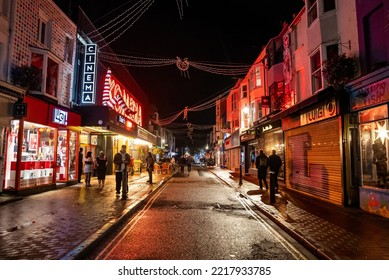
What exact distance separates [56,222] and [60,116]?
307 inches

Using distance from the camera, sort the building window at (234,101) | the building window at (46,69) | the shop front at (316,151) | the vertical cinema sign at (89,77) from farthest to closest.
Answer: the building window at (234,101), the vertical cinema sign at (89,77), the building window at (46,69), the shop front at (316,151)

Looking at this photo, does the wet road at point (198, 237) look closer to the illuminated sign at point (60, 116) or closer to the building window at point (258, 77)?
the illuminated sign at point (60, 116)

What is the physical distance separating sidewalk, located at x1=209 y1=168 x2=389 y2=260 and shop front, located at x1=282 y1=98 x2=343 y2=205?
3.35 feet

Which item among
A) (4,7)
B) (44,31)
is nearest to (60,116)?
(44,31)

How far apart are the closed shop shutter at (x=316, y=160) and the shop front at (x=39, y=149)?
11.3m

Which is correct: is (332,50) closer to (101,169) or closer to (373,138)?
(373,138)

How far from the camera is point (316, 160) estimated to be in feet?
39.8

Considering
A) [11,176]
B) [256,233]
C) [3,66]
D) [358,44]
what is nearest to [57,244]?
[256,233]

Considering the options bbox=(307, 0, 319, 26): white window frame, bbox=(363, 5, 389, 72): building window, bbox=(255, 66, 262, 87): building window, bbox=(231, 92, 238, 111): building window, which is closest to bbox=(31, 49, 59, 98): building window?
bbox=(307, 0, 319, 26): white window frame

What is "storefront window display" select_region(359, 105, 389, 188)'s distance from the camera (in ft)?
28.1

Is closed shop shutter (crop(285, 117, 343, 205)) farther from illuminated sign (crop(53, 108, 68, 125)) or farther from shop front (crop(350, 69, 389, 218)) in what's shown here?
illuminated sign (crop(53, 108, 68, 125))

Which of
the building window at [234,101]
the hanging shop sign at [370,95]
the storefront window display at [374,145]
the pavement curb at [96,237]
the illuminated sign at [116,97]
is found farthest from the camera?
the building window at [234,101]

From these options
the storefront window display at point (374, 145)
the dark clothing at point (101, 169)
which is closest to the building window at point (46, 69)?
the dark clothing at point (101, 169)

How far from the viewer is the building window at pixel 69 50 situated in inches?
600
